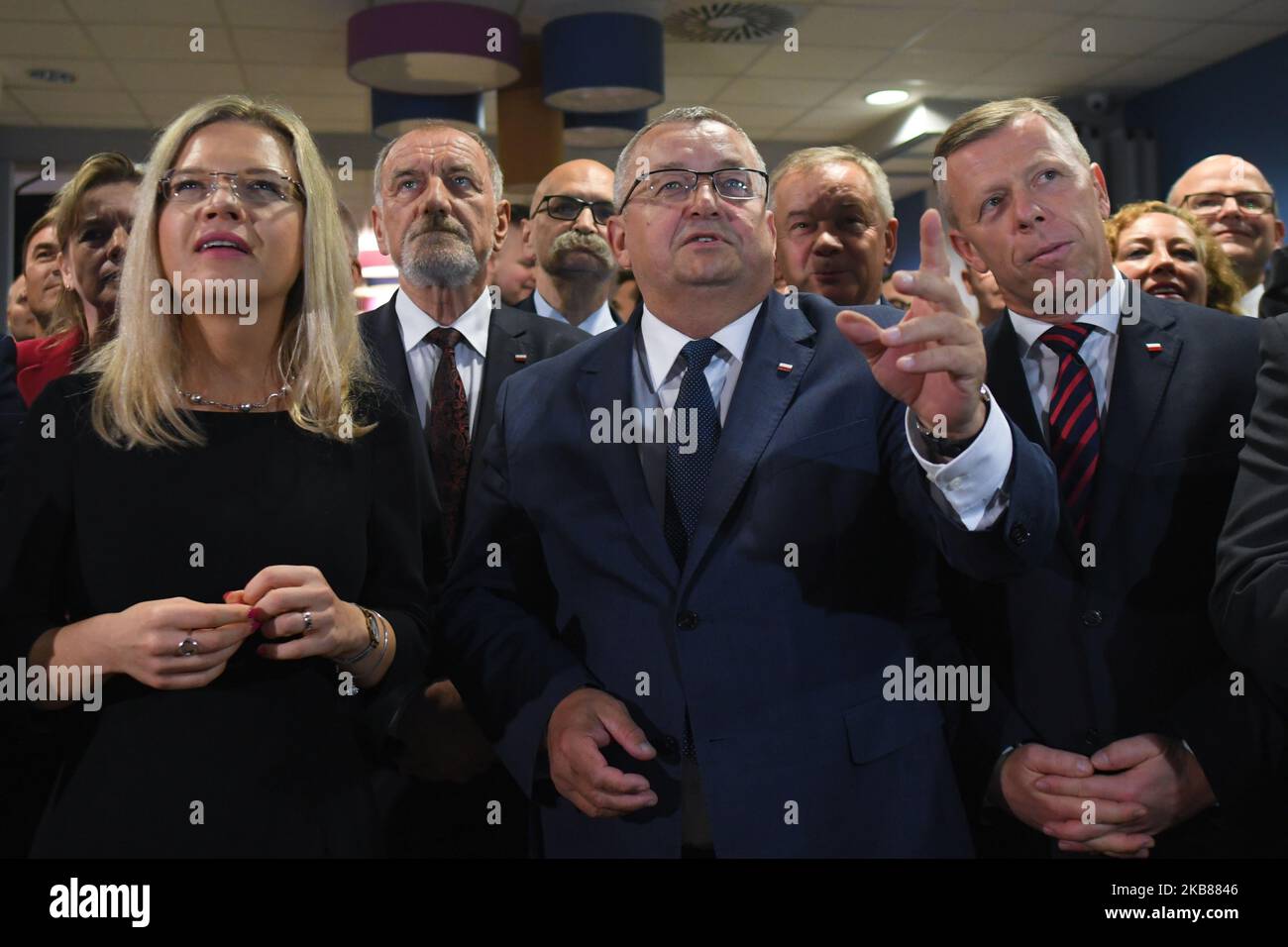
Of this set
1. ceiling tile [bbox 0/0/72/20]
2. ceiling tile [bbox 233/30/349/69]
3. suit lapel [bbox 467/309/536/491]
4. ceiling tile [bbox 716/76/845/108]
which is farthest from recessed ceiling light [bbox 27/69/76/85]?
suit lapel [bbox 467/309/536/491]

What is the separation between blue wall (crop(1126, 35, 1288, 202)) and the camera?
703 cm

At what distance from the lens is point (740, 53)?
7180mm

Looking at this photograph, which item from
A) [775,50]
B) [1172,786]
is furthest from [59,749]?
[775,50]

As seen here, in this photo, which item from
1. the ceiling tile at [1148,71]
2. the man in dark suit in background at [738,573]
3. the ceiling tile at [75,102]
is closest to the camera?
the man in dark suit in background at [738,573]

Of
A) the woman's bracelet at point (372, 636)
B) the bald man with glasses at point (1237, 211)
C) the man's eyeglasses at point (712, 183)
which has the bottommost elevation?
the woman's bracelet at point (372, 636)

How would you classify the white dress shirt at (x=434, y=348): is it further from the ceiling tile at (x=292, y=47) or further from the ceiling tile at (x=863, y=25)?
the ceiling tile at (x=292, y=47)

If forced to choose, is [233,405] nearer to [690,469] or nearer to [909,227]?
[690,469]

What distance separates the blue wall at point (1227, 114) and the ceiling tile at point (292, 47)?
5687 millimetres

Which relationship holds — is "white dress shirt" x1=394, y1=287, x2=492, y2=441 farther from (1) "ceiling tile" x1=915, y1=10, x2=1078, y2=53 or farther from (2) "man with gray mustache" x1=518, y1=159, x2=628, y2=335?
(1) "ceiling tile" x1=915, y1=10, x2=1078, y2=53

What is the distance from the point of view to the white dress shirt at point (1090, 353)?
5.73ft

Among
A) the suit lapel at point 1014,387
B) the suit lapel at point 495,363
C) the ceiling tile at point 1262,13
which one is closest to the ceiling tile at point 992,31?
the ceiling tile at point 1262,13

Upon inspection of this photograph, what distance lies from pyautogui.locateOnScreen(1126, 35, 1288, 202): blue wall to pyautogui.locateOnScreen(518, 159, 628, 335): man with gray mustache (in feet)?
17.9

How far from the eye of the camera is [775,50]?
7.11 metres
